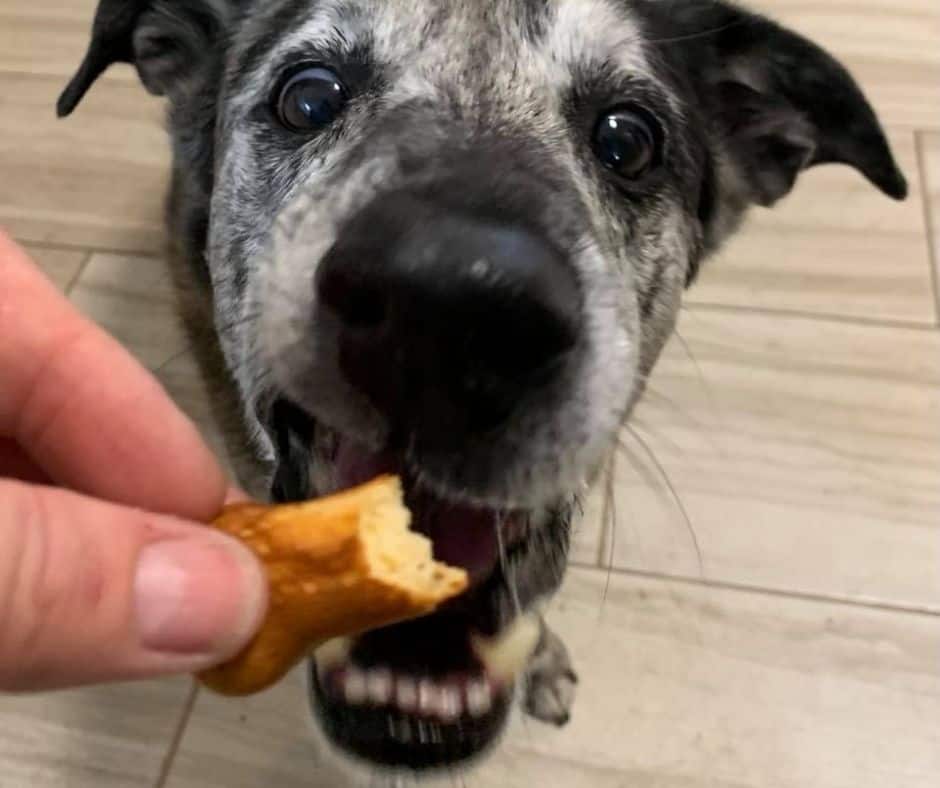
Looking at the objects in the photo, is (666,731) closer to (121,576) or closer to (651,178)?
(651,178)

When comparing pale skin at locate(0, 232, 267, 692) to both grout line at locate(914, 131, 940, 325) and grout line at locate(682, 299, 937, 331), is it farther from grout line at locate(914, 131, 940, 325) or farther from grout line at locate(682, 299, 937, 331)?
grout line at locate(914, 131, 940, 325)

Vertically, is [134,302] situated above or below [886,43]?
below

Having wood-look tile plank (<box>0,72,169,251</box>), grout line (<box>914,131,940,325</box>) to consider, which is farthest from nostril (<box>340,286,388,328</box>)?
grout line (<box>914,131,940,325</box>)

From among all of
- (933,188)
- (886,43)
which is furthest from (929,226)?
(886,43)

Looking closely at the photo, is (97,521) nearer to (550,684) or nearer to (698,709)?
(550,684)

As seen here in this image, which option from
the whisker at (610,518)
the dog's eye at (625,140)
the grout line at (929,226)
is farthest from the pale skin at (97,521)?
the grout line at (929,226)

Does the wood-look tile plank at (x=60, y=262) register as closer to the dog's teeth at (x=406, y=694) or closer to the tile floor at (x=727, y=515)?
the tile floor at (x=727, y=515)
